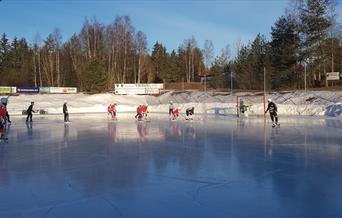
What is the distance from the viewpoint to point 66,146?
475 inches

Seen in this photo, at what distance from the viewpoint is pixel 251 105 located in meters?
32.8

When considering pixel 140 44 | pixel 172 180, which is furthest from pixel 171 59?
pixel 172 180

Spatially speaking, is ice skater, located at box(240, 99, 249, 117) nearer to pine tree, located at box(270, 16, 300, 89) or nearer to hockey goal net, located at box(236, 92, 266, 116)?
hockey goal net, located at box(236, 92, 266, 116)

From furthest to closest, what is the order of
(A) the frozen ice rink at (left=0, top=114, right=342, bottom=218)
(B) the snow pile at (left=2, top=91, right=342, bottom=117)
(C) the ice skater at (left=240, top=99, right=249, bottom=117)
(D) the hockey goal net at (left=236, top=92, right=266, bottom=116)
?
(B) the snow pile at (left=2, top=91, right=342, bottom=117), (D) the hockey goal net at (left=236, top=92, right=266, bottom=116), (C) the ice skater at (left=240, top=99, right=249, bottom=117), (A) the frozen ice rink at (left=0, top=114, right=342, bottom=218)

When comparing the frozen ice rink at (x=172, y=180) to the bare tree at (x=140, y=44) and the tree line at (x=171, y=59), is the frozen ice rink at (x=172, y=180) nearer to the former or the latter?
the tree line at (x=171, y=59)

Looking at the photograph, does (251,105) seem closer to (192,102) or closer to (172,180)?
(192,102)

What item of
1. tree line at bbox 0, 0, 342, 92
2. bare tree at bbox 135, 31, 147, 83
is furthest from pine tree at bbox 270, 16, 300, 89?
bare tree at bbox 135, 31, 147, 83

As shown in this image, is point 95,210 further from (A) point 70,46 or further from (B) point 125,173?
(A) point 70,46

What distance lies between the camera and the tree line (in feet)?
135

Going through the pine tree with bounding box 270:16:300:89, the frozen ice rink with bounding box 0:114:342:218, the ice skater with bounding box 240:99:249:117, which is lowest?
the frozen ice rink with bounding box 0:114:342:218

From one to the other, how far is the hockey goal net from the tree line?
3.15 meters

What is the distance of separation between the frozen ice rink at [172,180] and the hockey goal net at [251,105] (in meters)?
17.8

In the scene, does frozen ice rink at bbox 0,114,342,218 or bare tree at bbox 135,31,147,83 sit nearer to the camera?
frozen ice rink at bbox 0,114,342,218

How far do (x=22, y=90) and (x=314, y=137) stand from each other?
130 ft
